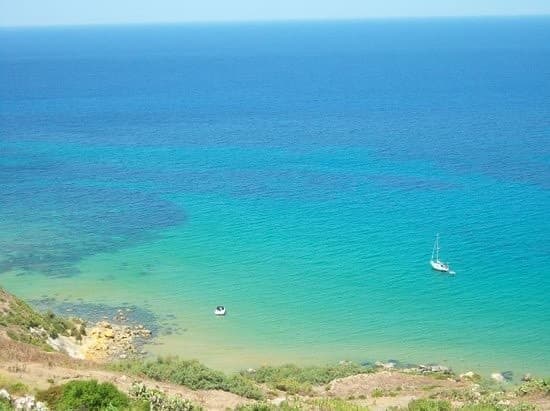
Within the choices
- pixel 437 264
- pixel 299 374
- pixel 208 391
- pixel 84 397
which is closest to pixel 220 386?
pixel 208 391

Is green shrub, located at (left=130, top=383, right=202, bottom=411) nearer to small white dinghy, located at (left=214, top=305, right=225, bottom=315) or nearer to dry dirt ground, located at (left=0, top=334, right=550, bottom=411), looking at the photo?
dry dirt ground, located at (left=0, top=334, right=550, bottom=411)

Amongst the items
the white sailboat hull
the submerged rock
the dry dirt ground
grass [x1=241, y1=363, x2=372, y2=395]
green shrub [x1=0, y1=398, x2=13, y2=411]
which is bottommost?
green shrub [x1=0, y1=398, x2=13, y2=411]

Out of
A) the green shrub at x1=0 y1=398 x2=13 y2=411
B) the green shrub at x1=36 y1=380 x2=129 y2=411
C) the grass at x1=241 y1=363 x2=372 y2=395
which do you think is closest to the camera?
the green shrub at x1=0 y1=398 x2=13 y2=411

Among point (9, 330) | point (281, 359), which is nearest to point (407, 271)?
point (281, 359)

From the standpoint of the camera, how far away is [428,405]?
26.6 m

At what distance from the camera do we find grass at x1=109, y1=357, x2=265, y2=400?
100 feet

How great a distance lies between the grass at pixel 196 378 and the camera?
100 ft

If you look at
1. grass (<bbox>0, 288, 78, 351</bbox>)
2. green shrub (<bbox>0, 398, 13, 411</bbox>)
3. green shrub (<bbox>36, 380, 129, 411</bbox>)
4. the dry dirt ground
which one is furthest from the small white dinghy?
green shrub (<bbox>0, 398, 13, 411</bbox>)

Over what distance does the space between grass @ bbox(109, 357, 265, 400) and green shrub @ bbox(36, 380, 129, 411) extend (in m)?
5.99

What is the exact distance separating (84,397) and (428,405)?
12406 millimetres

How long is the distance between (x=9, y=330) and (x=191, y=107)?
319ft

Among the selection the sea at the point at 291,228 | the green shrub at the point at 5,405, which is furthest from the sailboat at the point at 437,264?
the green shrub at the point at 5,405

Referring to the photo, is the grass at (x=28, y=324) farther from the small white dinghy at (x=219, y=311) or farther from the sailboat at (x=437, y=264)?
the sailboat at (x=437, y=264)

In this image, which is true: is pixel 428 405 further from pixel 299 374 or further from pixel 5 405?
pixel 5 405
